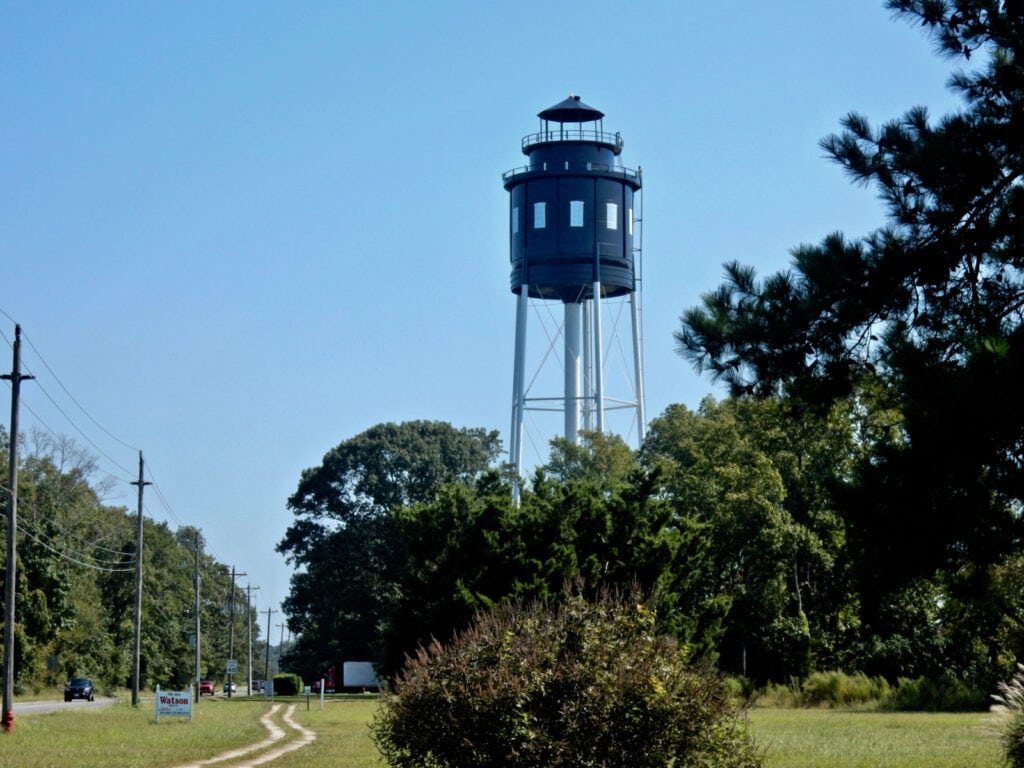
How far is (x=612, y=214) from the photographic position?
66.2m

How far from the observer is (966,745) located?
30078 millimetres

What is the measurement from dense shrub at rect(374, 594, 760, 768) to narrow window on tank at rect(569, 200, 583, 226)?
159ft

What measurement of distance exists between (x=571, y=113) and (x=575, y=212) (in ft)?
16.8

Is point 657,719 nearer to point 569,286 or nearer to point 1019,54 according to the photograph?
point 1019,54

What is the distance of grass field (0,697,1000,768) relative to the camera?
26016 millimetres

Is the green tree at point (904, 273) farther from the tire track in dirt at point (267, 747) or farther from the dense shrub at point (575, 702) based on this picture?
the tire track in dirt at point (267, 747)

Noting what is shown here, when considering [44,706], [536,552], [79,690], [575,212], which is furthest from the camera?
[79,690]

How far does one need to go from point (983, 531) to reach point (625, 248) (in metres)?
53.3

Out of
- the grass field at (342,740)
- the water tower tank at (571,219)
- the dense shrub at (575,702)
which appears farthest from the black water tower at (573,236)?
the dense shrub at (575,702)

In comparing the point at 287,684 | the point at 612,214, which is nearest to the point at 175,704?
the point at 612,214

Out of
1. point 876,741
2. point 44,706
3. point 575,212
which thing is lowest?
point 44,706

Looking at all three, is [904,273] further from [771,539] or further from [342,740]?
[771,539]

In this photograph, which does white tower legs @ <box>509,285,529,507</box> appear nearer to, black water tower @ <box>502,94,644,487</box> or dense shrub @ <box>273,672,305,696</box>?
→ black water tower @ <box>502,94,644,487</box>

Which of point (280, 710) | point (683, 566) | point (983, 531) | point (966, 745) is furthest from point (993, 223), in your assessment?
point (280, 710)
